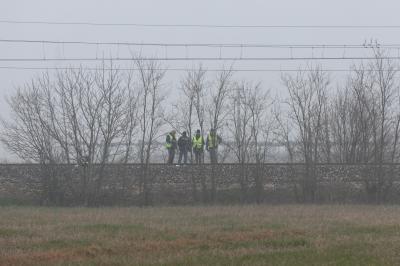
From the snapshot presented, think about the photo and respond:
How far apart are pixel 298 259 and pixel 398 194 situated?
20.1m

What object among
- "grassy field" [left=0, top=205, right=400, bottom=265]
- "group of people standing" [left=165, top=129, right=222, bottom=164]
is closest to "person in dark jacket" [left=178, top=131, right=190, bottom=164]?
"group of people standing" [left=165, top=129, right=222, bottom=164]

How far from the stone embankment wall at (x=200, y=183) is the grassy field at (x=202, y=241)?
948 cm

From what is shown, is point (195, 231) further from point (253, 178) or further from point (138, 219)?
point (253, 178)

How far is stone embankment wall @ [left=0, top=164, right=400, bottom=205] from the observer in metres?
27.8

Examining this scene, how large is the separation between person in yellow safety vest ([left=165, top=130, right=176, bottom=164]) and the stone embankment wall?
70cm

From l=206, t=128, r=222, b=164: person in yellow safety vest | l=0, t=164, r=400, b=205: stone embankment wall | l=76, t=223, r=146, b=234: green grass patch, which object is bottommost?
l=76, t=223, r=146, b=234: green grass patch

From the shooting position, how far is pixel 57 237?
44.9 ft

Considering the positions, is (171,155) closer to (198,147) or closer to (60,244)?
(198,147)

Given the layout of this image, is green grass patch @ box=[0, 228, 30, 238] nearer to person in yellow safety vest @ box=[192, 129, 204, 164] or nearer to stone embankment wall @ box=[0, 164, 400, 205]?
stone embankment wall @ box=[0, 164, 400, 205]

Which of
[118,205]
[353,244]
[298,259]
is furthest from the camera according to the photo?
[118,205]

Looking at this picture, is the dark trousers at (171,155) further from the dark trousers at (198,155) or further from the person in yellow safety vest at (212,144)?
the person in yellow safety vest at (212,144)

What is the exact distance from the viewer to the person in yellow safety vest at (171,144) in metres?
29.4

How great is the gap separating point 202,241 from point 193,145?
1714cm

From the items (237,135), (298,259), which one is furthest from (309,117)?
(298,259)
